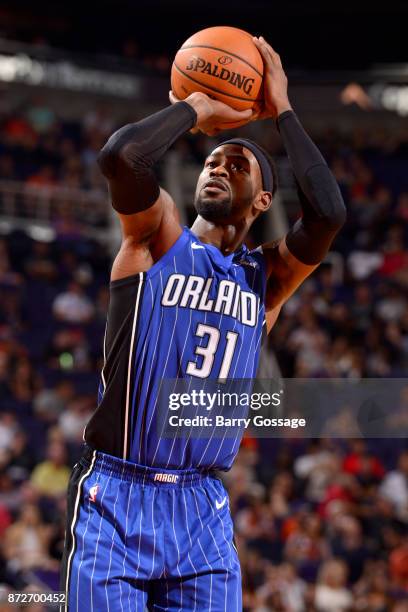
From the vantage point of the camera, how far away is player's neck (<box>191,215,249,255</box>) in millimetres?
3691

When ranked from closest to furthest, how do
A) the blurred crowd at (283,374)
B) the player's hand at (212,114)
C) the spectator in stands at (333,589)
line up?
the player's hand at (212,114) → the spectator in stands at (333,589) → the blurred crowd at (283,374)

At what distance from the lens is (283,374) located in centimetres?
1112

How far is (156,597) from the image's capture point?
3.29 meters

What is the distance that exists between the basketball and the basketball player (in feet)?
0.29

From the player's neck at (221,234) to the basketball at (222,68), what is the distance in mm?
466

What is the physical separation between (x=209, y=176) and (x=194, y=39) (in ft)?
1.99

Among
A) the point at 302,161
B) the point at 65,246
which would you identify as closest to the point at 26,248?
the point at 65,246

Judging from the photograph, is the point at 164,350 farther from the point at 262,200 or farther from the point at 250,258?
the point at 262,200

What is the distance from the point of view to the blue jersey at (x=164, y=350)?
3.33 metres

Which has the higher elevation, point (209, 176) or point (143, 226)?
point (209, 176)

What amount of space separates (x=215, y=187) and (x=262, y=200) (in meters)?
0.32

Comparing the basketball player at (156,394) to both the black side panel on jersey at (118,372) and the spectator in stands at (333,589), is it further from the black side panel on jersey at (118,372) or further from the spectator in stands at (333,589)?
the spectator in stands at (333,589)

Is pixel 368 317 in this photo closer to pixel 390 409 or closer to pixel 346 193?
pixel 346 193

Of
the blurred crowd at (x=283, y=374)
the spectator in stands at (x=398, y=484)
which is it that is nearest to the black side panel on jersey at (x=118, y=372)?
the blurred crowd at (x=283, y=374)
